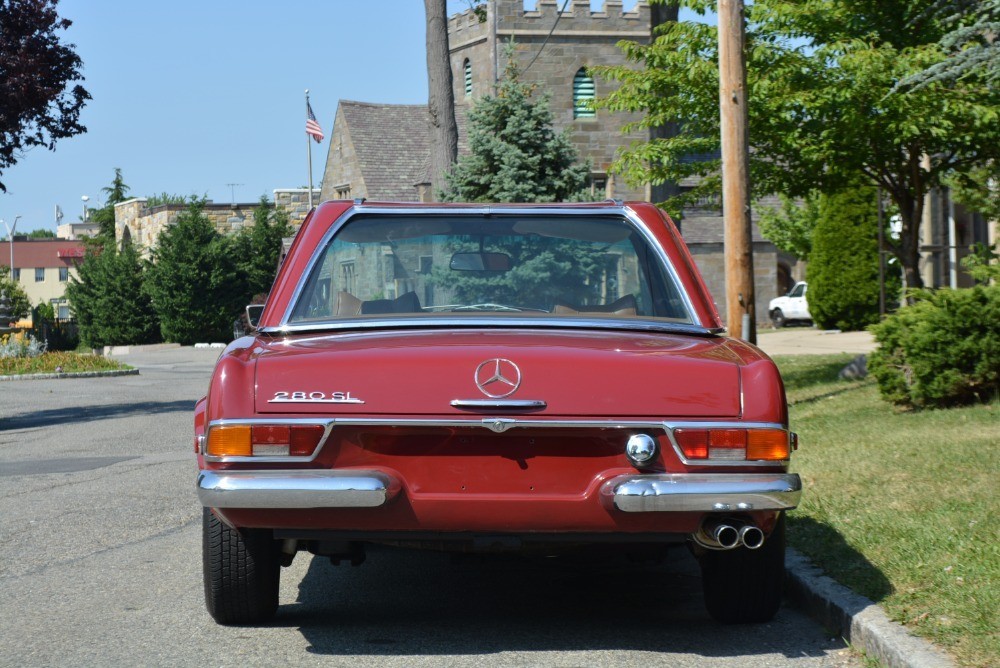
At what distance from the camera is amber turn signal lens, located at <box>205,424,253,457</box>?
448cm

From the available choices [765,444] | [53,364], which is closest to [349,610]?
[765,444]

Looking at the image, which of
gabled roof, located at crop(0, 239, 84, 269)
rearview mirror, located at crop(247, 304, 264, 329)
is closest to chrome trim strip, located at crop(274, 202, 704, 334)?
Answer: rearview mirror, located at crop(247, 304, 264, 329)

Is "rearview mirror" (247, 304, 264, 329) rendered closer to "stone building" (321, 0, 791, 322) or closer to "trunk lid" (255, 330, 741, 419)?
"trunk lid" (255, 330, 741, 419)

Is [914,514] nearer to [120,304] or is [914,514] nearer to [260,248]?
[260,248]

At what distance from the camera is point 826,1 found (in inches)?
574

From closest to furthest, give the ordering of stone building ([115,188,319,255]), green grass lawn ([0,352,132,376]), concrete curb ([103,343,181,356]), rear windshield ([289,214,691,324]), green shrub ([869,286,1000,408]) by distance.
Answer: rear windshield ([289,214,691,324]) → green shrub ([869,286,1000,408]) → green grass lawn ([0,352,132,376]) → concrete curb ([103,343,181,356]) → stone building ([115,188,319,255])

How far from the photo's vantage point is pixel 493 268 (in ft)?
18.8

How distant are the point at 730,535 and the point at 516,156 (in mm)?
15835

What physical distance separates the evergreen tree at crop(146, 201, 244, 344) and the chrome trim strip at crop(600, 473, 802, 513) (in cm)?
4217

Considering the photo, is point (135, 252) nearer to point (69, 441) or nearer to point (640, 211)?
point (69, 441)

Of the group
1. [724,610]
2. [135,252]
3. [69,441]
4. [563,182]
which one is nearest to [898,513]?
[724,610]

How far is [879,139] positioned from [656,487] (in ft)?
37.3

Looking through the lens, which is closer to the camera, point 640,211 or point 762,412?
point 762,412

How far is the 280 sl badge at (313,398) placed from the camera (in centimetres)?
449
